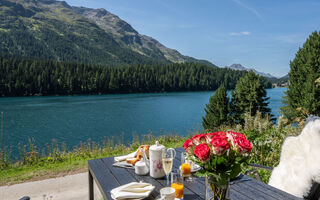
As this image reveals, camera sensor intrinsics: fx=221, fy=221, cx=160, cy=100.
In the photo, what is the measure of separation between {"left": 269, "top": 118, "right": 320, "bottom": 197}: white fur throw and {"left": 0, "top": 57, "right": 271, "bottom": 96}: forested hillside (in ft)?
217

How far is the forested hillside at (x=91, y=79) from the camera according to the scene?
58916mm

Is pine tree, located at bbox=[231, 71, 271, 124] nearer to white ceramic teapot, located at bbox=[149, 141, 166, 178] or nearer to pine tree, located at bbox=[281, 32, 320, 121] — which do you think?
pine tree, located at bbox=[281, 32, 320, 121]

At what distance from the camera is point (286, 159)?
7.47 ft

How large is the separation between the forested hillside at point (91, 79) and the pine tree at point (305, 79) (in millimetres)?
58534

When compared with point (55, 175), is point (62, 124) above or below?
below

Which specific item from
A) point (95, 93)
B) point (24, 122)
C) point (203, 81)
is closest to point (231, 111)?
point (24, 122)

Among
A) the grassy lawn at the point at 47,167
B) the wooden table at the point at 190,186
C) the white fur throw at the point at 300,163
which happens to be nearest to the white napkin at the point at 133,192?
the wooden table at the point at 190,186

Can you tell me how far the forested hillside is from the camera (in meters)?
58.9

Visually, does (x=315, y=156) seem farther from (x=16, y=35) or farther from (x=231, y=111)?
(x=16, y=35)

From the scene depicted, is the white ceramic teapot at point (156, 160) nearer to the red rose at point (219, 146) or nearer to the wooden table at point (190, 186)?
the wooden table at point (190, 186)

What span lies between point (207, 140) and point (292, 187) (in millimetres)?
1276

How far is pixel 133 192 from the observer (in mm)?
1682

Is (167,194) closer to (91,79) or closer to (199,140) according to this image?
(199,140)

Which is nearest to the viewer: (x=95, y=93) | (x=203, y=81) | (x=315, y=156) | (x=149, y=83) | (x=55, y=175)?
(x=315, y=156)
